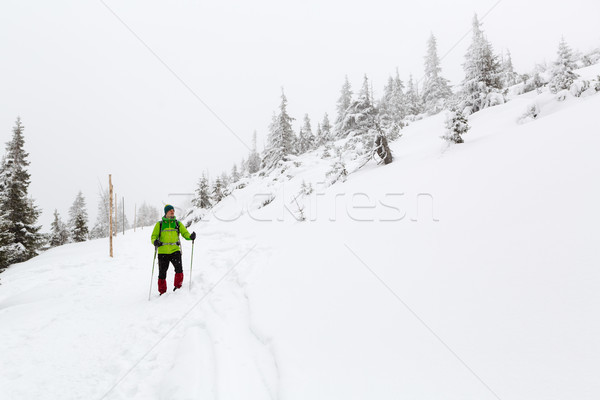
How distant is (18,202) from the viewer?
20062 mm

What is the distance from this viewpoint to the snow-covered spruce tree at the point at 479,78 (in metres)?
21.5

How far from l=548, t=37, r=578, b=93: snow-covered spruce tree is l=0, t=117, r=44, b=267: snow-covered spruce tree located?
115 feet

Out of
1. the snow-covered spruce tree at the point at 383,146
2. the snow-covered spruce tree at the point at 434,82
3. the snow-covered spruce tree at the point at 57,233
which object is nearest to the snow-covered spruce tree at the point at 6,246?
the snow-covered spruce tree at the point at 57,233

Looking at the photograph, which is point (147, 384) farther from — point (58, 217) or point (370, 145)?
point (58, 217)

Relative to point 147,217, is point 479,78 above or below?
above

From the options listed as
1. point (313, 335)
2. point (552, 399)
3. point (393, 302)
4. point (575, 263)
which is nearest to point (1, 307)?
point (313, 335)

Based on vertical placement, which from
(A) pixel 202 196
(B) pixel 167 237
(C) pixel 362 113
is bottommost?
(B) pixel 167 237

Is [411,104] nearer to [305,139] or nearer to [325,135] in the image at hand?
[325,135]

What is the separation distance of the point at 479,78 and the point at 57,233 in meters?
46.7

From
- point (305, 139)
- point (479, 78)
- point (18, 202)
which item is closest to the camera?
point (18, 202)

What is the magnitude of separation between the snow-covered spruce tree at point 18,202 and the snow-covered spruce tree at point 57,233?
1087 centimetres

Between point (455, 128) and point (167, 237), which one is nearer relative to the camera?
point (167, 237)

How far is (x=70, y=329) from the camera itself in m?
4.82

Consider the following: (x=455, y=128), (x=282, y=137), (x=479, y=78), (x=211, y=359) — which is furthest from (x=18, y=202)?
(x=479, y=78)
